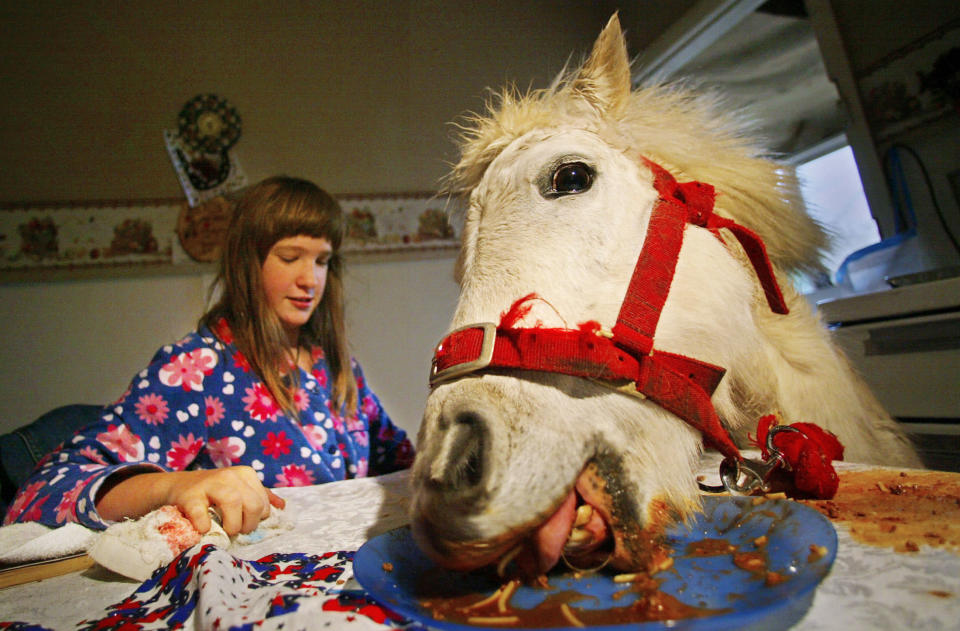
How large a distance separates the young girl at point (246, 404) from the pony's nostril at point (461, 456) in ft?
1.15

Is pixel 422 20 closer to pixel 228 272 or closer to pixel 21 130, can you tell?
pixel 21 130

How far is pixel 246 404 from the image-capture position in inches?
35.6

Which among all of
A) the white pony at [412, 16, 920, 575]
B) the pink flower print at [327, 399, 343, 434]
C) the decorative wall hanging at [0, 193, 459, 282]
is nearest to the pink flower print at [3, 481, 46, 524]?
the pink flower print at [327, 399, 343, 434]

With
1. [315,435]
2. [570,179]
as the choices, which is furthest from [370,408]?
[570,179]

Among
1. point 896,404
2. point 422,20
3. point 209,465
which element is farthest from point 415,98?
point 896,404

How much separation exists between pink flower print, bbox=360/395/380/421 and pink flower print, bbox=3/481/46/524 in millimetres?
639

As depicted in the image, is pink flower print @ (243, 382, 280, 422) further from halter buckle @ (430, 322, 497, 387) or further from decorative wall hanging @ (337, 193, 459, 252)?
decorative wall hanging @ (337, 193, 459, 252)

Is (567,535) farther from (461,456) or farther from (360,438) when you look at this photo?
(360,438)

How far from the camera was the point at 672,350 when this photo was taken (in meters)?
0.45

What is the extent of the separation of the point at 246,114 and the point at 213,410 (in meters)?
1.90

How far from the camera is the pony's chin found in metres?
0.31

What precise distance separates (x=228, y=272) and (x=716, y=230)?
922 millimetres

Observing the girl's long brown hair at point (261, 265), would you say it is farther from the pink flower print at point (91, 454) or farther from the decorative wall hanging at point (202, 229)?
the decorative wall hanging at point (202, 229)

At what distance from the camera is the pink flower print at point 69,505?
0.60 metres
